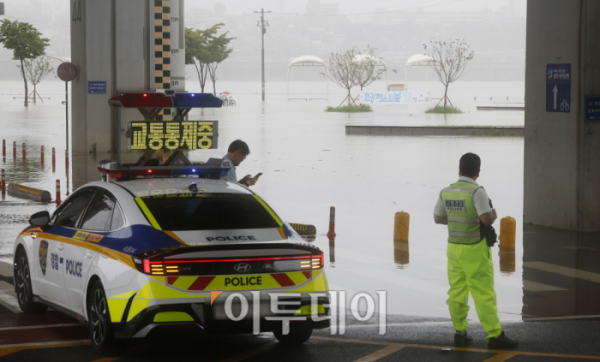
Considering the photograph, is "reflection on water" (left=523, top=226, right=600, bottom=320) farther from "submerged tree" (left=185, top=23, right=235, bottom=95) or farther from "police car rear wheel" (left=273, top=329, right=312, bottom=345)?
"submerged tree" (left=185, top=23, right=235, bottom=95)

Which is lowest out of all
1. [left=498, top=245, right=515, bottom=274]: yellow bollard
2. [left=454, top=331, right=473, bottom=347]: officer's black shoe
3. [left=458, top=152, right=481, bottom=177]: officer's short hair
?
[left=454, top=331, right=473, bottom=347]: officer's black shoe

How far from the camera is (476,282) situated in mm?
6762

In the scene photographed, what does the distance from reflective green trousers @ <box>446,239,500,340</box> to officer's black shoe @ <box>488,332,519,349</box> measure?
0.11 feet

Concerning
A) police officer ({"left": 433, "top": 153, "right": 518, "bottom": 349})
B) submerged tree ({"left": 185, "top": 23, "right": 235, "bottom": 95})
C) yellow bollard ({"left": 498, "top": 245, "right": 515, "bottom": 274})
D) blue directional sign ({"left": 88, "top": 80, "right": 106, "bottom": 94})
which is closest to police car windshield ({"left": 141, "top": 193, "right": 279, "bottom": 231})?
police officer ({"left": 433, "top": 153, "right": 518, "bottom": 349})

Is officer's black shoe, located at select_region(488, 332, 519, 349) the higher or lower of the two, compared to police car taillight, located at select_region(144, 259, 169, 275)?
lower

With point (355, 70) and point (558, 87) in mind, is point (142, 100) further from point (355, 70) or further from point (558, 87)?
point (355, 70)

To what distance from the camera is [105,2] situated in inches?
1049

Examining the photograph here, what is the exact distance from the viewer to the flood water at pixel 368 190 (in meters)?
9.65

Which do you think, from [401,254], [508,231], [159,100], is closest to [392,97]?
[508,231]

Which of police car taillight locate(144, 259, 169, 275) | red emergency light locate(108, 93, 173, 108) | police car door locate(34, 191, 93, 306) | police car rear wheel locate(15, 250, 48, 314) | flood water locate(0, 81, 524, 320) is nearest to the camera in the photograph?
police car taillight locate(144, 259, 169, 275)

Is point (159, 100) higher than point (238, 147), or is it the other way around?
point (159, 100)

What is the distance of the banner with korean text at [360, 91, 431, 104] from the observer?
223ft

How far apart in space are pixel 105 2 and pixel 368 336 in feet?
71.0

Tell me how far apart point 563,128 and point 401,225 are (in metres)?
3.17
